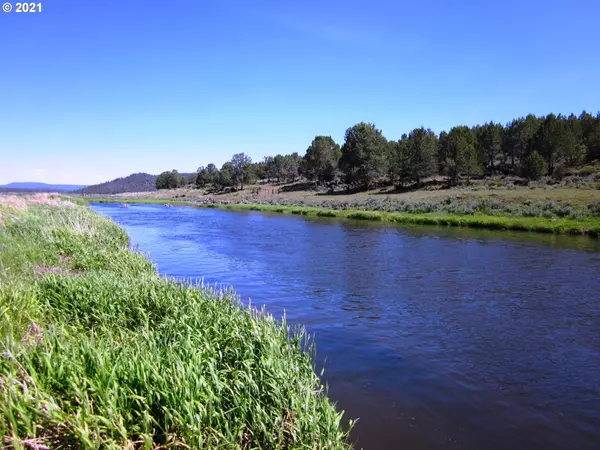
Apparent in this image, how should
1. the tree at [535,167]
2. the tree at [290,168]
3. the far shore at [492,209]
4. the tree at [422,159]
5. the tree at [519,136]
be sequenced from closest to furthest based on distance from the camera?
the far shore at [492,209] → the tree at [535,167] → the tree at [422,159] → the tree at [519,136] → the tree at [290,168]

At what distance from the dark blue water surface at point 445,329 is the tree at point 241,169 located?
98869 millimetres

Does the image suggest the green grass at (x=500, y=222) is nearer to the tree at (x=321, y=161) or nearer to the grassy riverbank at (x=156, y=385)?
the grassy riverbank at (x=156, y=385)

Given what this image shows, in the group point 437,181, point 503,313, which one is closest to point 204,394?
point 503,313

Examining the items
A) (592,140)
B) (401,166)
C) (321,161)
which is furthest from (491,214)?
(321,161)

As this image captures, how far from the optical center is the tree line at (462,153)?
2773 inches

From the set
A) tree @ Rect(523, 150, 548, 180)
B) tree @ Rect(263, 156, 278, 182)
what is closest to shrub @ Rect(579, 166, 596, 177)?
tree @ Rect(523, 150, 548, 180)

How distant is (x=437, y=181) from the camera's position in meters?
78.4

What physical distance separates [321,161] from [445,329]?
92.5 m

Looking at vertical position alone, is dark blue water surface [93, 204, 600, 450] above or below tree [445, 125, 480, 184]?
below

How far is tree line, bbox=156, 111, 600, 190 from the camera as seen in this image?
70.4 m

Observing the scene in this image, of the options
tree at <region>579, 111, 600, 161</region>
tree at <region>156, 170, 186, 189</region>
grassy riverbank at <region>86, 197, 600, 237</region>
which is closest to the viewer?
grassy riverbank at <region>86, 197, 600, 237</region>

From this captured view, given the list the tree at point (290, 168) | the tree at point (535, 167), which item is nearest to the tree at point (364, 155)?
the tree at point (535, 167)

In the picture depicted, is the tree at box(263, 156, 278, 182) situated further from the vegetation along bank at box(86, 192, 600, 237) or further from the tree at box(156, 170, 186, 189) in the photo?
the vegetation along bank at box(86, 192, 600, 237)

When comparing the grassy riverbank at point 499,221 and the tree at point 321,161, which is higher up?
the tree at point 321,161
